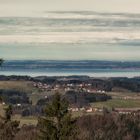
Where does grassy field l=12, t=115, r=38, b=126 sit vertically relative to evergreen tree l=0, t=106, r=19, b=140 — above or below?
below

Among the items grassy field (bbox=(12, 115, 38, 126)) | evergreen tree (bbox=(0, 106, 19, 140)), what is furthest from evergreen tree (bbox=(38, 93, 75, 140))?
grassy field (bbox=(12, 115, 38, 126))

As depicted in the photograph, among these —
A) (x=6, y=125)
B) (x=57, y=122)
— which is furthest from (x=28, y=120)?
(x=57, y=122)

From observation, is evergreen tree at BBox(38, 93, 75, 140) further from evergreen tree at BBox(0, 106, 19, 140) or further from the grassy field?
the grassy field

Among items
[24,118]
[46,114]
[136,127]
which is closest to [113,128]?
[136,127]

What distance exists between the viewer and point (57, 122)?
4641 centimetres

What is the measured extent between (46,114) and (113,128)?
124460mm

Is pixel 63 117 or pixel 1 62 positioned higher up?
pixel 1 62

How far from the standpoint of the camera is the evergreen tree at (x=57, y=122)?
151ft

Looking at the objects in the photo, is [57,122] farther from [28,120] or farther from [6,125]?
[28,120]

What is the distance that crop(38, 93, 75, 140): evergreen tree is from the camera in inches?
1809

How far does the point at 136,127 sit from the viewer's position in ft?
579

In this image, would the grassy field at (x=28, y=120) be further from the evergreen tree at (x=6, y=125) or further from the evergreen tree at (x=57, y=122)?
the evergreen tree at (x=57, y=122)

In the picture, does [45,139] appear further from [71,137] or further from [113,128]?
[113,128]

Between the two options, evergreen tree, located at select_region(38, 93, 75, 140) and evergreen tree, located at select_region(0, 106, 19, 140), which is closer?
evergreen tree, located at select_region(38, 93, 75, 140)
